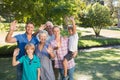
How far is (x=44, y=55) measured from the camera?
5883 millimetres

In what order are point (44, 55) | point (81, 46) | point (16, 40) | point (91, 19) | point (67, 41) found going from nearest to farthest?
point (44, 55)
point (16, 40)
point (67, 41)
point (81, 46)
point (91, 19)

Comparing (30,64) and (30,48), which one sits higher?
(30,48)

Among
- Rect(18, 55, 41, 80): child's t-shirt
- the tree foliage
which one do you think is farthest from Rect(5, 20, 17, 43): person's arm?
the tree foliage

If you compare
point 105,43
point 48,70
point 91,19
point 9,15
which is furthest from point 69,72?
point 91,19

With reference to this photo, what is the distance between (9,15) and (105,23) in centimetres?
1568

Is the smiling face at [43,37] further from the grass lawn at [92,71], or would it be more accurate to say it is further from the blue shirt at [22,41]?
the grass lawn at [92,71]

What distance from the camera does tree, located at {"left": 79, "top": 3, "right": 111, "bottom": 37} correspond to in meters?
30.0

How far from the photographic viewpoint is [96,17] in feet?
99.7

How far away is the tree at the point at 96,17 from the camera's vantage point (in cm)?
3002

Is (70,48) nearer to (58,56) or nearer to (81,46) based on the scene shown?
(58,56)

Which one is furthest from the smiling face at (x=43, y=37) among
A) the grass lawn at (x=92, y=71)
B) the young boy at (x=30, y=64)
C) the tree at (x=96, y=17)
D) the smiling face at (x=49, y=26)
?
the tree at (x=96, y=17)

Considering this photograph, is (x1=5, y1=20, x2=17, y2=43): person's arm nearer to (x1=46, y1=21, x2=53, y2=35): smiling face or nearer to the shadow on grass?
(x1=46, y1=21, x2=53, y2=35): smiling face

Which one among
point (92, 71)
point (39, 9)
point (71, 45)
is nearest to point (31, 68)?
point (71, 45)

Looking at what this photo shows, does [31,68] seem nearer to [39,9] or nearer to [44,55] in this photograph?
[44,55]
